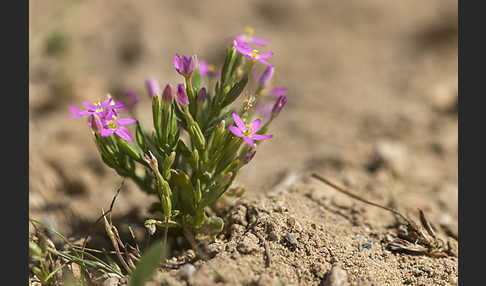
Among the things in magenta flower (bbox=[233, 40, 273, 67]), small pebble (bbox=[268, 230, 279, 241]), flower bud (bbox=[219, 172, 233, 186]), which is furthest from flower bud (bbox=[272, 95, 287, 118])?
small pebble (bbox=[268, 230, 279, 241])

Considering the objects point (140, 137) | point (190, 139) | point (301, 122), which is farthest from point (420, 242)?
point (301, 122)

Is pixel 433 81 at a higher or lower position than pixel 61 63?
lower

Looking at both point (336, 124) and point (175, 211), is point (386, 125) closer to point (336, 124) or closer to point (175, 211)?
point (336, 124)

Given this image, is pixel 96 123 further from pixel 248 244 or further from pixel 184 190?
pixel 248 244

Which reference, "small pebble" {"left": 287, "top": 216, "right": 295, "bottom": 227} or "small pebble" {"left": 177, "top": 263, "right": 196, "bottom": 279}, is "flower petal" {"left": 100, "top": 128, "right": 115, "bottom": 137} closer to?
"small pebble" {"left": 177, "top": 263, "right": 196, "bottom": 279}

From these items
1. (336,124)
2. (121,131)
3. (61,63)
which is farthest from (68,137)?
(336,124)

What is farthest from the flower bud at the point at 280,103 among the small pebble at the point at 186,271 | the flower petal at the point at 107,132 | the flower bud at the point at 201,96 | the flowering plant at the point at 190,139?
the small pebble at the point at 186,271
